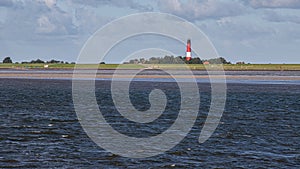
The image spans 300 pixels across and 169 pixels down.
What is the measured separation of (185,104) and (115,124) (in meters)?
19.5

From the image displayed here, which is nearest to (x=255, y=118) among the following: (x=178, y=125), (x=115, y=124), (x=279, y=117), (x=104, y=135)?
(x=279, y=117)

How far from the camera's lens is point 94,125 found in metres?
38.5

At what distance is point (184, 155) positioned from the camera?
28.2 m

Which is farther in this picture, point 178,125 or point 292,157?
point 178,125

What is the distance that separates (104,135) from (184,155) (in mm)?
7167

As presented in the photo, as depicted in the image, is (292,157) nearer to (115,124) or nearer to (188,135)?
(188,135)

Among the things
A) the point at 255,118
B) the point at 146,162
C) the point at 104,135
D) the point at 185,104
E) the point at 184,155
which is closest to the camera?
the point at 146,162

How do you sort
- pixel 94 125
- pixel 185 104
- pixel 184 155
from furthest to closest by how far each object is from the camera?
pixel 185 104
pixel 94 125
pixel 184 155

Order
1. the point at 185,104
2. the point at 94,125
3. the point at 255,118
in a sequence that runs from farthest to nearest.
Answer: the point at 185,104, the point at 255,118, the point at 94,125

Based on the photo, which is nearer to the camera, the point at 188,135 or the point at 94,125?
the point at 188,135

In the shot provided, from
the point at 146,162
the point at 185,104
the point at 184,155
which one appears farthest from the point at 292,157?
the point at 185,104

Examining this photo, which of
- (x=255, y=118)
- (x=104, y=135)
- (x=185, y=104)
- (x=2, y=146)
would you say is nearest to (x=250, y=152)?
(x=104, y=135)

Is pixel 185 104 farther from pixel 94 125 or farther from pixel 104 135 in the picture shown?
pixel 104 135

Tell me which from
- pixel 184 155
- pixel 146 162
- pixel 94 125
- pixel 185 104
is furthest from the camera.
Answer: pixel 185 104
